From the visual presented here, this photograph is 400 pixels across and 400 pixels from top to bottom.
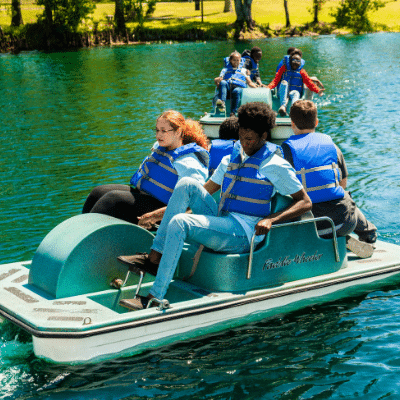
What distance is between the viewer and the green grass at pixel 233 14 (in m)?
68.2

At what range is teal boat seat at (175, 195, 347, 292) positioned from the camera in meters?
5.46

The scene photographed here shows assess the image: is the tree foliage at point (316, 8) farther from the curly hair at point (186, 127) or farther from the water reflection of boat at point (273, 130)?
the curly hair at point (186, 127)

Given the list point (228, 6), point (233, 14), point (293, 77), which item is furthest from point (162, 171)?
point (228, 6)

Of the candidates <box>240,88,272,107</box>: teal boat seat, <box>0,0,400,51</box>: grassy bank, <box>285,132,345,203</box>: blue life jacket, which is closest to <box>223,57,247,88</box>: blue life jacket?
<box>240,88,272,107</box>: teal boat seat

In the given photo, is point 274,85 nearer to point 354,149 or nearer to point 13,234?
point 354,149

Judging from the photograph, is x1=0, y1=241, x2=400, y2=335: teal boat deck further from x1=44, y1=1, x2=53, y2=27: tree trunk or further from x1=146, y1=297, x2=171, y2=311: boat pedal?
x1=44, y1=1, x2=53, y2=27: tree trunk

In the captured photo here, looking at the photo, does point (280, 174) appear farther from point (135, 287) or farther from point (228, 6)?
point (228, 6)

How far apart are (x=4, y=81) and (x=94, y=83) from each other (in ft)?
17.5

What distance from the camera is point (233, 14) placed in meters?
75.2

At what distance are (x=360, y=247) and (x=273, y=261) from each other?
4.52 feet

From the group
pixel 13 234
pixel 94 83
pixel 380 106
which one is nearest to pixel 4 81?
pixel 94 83

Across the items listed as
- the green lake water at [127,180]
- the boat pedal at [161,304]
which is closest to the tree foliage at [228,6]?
the green lake water at [127,180]

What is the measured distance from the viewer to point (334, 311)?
243 inches

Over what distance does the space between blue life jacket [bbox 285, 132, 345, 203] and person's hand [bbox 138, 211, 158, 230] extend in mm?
1444
